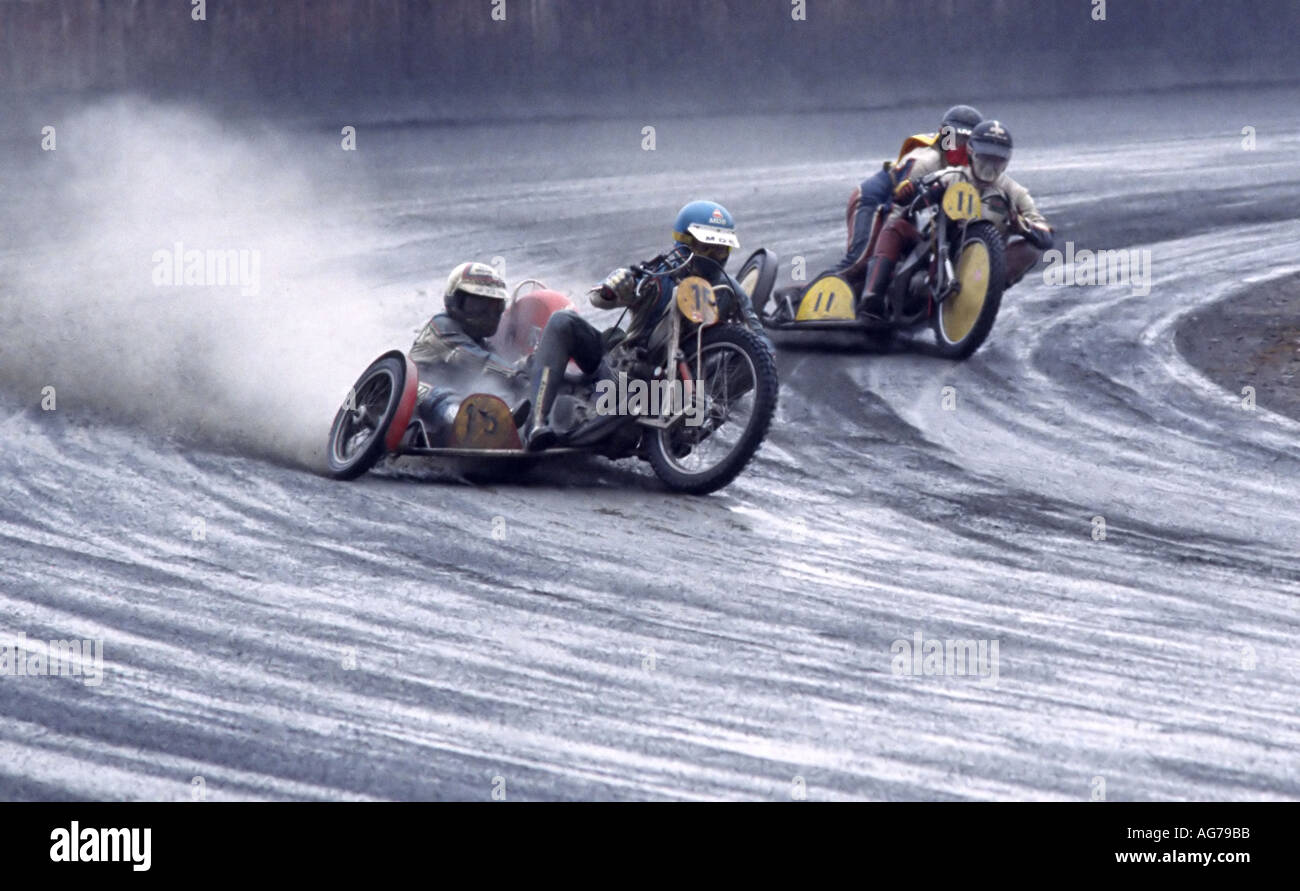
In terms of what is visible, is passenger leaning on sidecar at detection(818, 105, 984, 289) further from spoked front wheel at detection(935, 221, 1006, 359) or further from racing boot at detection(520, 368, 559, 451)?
racing boot at detection(520, 368, 559, 451)

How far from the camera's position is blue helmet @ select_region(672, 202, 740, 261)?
29.2 feet

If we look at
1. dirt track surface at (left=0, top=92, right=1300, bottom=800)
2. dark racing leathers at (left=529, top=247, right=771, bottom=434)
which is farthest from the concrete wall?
dark racing leathers at (left=529, top=247, right=771, bottom=434)

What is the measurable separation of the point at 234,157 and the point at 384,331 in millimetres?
6048

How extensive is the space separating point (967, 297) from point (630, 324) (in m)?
3.95

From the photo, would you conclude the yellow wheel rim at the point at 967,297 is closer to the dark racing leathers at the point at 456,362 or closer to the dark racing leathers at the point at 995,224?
the dark racing leathers at the point at 995,224

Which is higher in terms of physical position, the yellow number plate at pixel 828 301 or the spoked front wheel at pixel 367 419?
the yellow number plate at pixel 828 301

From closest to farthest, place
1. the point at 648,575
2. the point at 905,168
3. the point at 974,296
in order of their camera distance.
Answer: the point at 648,575 < the point at 974,296 < the point at 905,168

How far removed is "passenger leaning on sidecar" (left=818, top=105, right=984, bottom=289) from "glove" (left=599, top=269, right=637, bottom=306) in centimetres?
434

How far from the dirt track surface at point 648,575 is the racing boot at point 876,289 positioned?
0.38 meters

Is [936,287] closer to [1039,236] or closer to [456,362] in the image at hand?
[1039,236]

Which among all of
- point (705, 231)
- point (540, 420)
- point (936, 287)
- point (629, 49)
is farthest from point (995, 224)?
point (629, 49)

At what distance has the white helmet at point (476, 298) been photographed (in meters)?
9.73

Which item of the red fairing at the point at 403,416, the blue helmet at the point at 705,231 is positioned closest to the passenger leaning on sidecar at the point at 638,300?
the blue helmet at the point at 705,231

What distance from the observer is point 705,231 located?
892cm
